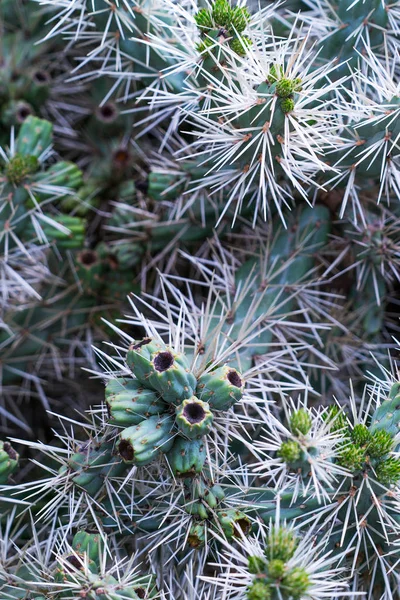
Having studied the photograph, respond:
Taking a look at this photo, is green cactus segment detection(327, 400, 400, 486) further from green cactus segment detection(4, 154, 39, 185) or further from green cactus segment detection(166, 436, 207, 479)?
green cactus segment detection(4, 154, 39, 185)

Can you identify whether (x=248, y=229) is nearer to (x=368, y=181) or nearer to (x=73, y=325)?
(x=368, y=181)

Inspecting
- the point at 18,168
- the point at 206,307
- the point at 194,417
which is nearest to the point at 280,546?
the point at 194,417

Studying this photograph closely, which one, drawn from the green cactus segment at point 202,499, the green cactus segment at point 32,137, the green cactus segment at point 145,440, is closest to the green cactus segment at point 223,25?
the green cactus segment at point 32,137

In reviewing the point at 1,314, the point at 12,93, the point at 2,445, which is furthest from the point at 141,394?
the point at 12,93

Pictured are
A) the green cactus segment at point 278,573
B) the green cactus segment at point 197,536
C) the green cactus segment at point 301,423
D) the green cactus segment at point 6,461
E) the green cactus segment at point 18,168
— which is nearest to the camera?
the green cactus segment at point 278,573

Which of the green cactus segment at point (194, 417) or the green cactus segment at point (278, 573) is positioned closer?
the green cactus segment at point (278, 573)

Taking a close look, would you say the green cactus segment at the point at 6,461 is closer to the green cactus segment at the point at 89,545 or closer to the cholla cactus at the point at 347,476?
the green cactus segment at the point at 89,545
